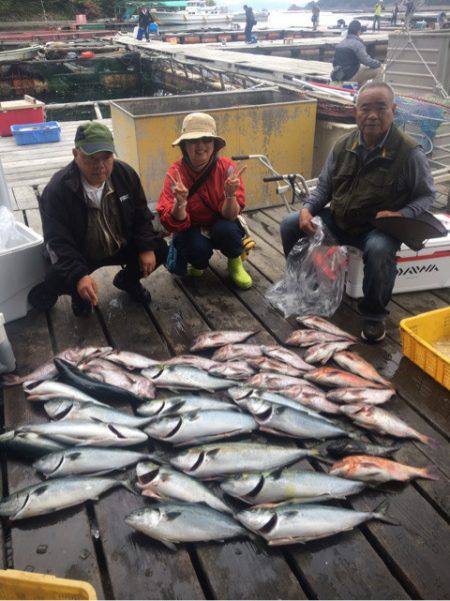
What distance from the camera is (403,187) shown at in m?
3.26

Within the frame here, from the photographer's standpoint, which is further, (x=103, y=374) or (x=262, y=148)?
(x=262, y=148)

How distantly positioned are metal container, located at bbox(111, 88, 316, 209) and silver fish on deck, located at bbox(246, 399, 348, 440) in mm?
3325

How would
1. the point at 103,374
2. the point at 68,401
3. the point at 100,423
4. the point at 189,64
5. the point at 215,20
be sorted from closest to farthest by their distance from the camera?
1. the point at 100,423
2. the point at 68,401
3. the point at 103,374
4. the point at 189,64
5. the point at 215,20

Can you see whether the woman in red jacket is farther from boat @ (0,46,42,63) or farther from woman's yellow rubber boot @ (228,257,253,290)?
boat @ (0,46,42,63)

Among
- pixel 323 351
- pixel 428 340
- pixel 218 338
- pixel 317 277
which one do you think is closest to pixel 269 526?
pixel 323 351

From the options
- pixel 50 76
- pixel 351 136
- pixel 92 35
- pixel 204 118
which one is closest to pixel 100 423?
pixel 204 118

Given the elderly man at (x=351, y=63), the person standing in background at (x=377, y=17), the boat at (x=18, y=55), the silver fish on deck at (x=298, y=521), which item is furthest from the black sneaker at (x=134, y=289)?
the person standing in background at (x=377, y=17)

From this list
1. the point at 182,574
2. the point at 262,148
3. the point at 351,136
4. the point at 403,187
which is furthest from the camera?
the point at 262,148

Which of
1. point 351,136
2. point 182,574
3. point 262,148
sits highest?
point 351,136

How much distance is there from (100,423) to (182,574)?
0.88 metres

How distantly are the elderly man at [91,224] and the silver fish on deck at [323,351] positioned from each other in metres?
1.34

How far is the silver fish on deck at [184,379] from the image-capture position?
9.30 feet

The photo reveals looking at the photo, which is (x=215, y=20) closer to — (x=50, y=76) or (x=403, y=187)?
(x=50, y=76)

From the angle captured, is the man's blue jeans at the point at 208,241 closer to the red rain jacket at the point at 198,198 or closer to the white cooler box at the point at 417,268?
the red rain jacket at the point at 198,198
